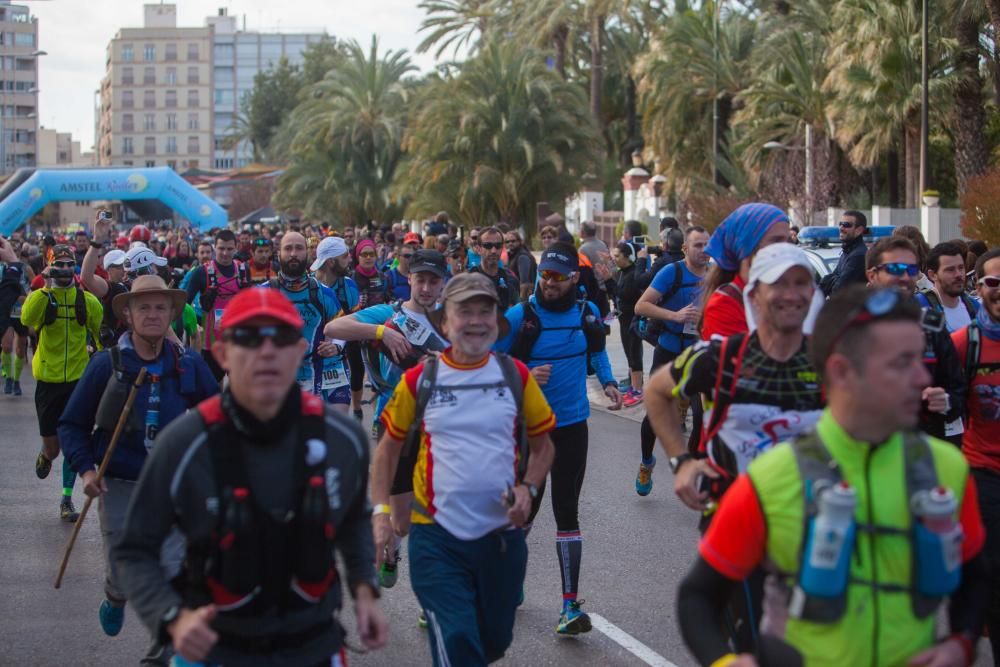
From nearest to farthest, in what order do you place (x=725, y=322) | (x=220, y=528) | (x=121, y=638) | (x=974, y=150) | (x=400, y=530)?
(x=220, y=528) < (x=725, y=322) < (x=400, y=530) < (x=121, y=638) < (x=974, y=150)

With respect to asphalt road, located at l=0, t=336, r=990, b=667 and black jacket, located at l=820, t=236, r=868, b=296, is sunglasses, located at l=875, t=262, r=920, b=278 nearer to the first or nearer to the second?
asphalt road, located at l=0, t=336, r=990, b=667

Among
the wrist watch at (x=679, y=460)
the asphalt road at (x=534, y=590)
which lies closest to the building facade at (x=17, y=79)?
the asphalt road at (x=534, y=590)

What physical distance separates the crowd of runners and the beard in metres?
2.35

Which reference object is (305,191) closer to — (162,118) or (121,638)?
(121,638)

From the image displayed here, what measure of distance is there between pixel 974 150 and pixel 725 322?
27.2 m

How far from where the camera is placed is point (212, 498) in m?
3.40

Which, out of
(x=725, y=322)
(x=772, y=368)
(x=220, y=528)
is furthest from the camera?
(x=725, y=322)

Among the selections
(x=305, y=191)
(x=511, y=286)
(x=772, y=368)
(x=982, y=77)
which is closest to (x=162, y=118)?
(x=305, y=191)

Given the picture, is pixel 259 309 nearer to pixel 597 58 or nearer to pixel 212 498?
Result: pixel 212 498

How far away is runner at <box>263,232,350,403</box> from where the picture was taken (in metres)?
10.1

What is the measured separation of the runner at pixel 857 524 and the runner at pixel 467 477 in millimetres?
1858

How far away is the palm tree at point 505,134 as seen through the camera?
3606 centimetres

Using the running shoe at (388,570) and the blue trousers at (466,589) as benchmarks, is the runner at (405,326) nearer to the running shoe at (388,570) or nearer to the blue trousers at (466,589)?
Result: the running shoe at (388,570)

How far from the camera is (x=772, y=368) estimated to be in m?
4.11
